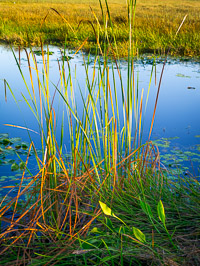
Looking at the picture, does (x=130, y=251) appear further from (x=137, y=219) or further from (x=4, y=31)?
(x=4, y=31)

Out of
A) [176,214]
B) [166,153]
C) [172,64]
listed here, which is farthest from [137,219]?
[172,64]

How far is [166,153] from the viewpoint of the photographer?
8.98 feet

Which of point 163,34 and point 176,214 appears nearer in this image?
point 176,214

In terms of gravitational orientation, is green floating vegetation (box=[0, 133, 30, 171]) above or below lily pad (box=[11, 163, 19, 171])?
below

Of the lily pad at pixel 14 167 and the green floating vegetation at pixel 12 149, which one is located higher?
the lily pad at pixel 14 167

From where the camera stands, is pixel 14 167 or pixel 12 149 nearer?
pixel 14 167

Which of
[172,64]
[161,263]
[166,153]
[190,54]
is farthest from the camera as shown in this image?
[190,54]

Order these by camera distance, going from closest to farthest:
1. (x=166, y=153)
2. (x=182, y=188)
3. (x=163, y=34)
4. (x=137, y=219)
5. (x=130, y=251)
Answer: (x=130, y=251), (x=137, y=219), (x=182, y=188), (x=166, y=153), (x=163, y=34)

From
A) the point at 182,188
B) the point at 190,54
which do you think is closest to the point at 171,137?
the point at 182,188

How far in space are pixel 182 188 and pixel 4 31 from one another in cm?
977

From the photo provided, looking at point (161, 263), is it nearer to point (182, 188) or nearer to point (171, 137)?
point (182, 188)

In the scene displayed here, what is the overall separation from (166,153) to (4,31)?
29.2ft

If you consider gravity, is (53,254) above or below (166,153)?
above

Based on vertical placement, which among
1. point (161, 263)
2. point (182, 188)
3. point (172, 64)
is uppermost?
point (161, 263)
